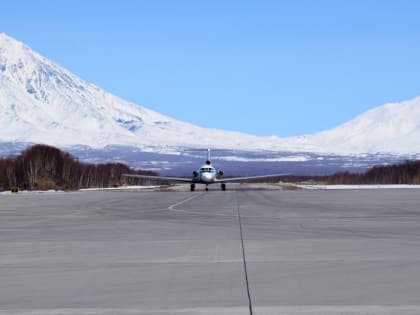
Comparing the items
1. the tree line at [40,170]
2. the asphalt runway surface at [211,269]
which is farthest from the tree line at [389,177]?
the asphalt runway surface at [211,269]

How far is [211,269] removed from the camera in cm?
1612

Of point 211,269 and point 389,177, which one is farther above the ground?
point 389,177

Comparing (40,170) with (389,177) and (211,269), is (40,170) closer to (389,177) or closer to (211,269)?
(389,177)

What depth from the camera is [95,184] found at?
172375mm

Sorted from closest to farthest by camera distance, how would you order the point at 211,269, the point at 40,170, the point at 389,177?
the point at 211,269, the point at 40,170, the point at 389,177

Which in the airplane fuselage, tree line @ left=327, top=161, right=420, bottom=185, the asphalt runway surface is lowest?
the asphalt runway surface

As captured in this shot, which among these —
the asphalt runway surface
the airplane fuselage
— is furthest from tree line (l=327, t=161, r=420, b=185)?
the asphalt runway surface

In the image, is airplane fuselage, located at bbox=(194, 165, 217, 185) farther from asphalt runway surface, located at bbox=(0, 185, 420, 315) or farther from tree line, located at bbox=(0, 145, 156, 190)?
asphalt runway surface, located at bbox=(0, 185, 420, 315)

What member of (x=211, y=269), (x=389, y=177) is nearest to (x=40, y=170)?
(x=389, y=177)

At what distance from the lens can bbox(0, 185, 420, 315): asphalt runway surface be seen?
12.4 meters

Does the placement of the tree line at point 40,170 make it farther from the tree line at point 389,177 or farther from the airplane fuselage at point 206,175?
the tree line at point 389,177

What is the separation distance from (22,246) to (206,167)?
74.9 m

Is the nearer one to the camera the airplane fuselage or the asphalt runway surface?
the asphalt runway surface

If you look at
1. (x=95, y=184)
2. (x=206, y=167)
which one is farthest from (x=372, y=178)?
(x=206, y=167)
